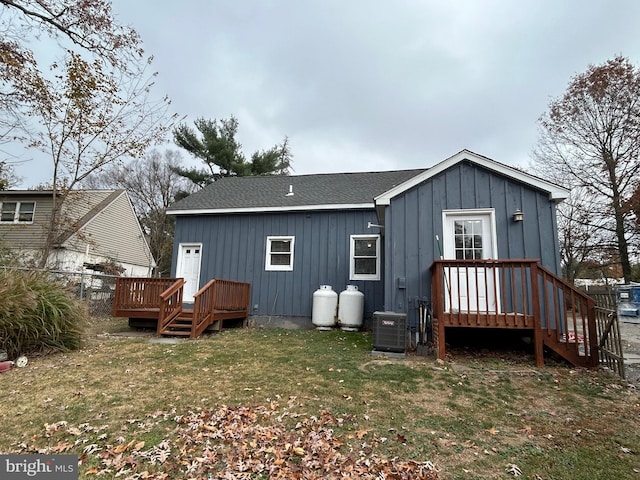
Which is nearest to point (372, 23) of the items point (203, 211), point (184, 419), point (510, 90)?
point (510, 90)

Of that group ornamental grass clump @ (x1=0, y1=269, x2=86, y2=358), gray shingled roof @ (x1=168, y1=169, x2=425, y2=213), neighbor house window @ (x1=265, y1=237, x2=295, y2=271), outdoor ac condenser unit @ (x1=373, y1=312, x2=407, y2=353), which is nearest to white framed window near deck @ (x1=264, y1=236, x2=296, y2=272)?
neighbor house window @ (x1=265, y1=237, x2=295, y2=271)

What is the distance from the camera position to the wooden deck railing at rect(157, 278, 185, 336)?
7168 millimetres

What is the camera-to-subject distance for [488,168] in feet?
20.7

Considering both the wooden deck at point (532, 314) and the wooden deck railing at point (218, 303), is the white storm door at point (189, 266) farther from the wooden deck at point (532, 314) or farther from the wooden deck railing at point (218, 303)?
the wooden deck at point (532, 314)

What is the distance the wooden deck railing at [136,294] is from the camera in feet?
26.1

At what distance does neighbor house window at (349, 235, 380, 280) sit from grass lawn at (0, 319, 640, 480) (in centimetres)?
397

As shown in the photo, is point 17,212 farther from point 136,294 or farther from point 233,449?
point 233,449

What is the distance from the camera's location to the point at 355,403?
3424 millimetres

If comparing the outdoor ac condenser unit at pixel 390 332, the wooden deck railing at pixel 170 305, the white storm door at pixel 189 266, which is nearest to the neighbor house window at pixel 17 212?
the white storm door at pixel 189 266

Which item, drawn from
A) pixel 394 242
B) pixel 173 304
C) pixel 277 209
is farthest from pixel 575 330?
pixel 173 304

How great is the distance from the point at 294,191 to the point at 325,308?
13.4ft

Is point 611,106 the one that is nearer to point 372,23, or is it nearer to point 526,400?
point 372,23

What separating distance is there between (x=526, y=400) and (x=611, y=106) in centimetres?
1784

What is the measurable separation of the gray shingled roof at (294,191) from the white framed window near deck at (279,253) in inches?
37.3
